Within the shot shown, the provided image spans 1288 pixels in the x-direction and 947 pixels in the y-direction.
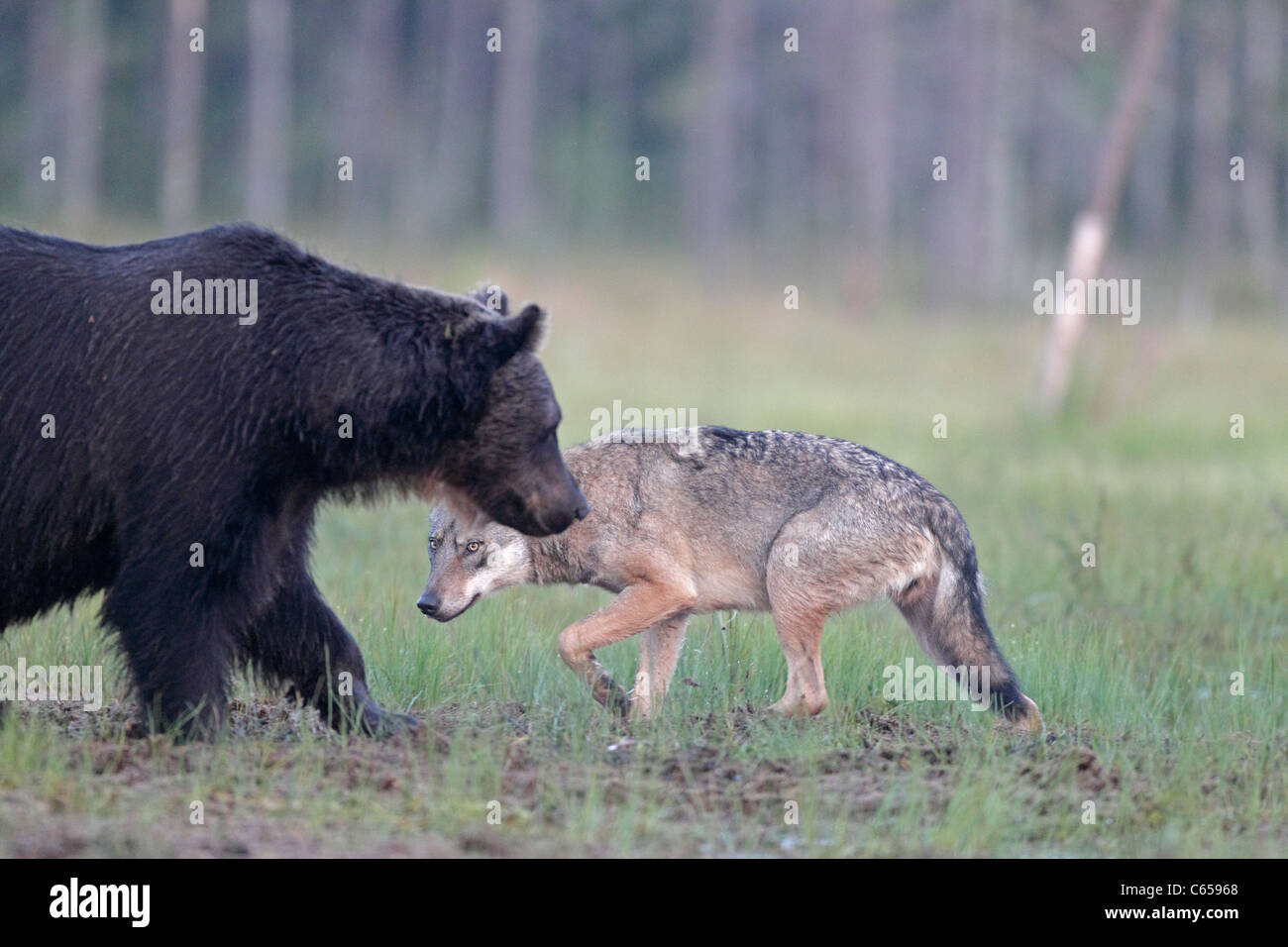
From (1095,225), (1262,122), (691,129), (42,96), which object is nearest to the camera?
(1095,225)

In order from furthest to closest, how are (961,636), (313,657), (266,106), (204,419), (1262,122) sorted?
(1262,122) < (266,106) < (961,636) < (313,657) < (204,419)

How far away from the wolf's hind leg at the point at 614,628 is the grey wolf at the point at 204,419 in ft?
4.14

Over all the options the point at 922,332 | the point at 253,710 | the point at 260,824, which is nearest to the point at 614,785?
the point at 260,824

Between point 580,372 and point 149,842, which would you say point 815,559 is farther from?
point 580,372

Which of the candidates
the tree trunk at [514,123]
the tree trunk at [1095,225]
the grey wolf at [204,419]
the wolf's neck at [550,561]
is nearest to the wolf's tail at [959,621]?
the wolf's neck at [550,561]

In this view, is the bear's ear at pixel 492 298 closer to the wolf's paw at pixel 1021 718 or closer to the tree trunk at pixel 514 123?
the wolf's paw at pixel 1021 718

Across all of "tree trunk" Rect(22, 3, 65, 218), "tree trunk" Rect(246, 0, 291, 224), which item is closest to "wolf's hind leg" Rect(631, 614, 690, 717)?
"tree trunk" Rect(246, 0, 291, 224)

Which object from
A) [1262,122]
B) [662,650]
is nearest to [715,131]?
[1262,122]

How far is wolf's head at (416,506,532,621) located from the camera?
7848 mm

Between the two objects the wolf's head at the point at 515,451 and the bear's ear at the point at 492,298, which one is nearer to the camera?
the wolf's head at the point at 515,451

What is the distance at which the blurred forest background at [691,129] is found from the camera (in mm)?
42844

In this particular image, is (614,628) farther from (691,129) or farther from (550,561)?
(691,129)

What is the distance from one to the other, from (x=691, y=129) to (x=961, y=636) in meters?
44.6

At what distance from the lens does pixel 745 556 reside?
8039mm
